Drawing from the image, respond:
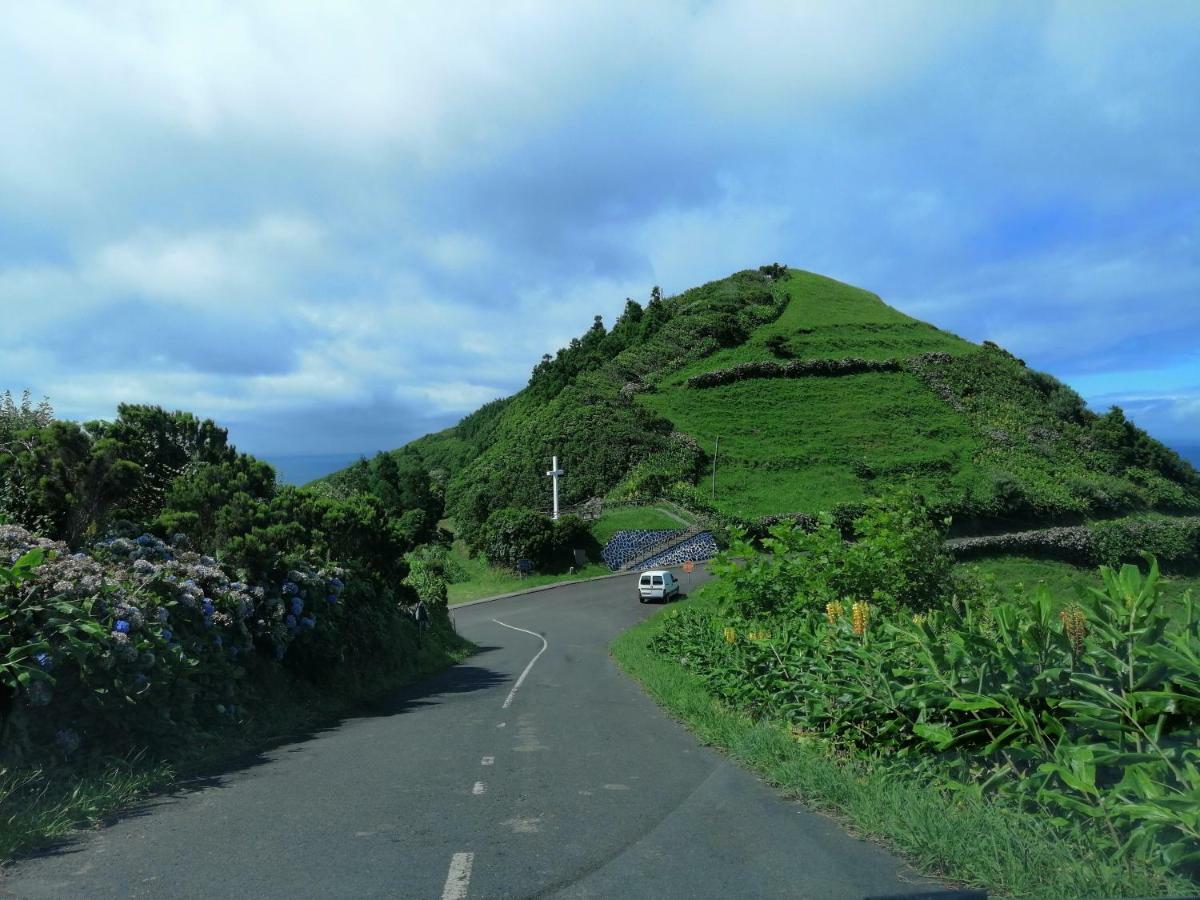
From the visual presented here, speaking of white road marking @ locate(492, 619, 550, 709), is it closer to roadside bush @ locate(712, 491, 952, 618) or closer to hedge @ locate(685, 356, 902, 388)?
roadside bush @ locate(712, 491, 952, 618)

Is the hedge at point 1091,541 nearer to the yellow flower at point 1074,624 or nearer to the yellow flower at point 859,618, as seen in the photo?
the yellow flower at point 859,618

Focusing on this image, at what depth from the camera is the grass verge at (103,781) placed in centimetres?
577

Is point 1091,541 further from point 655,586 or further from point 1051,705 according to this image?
point 1051,705

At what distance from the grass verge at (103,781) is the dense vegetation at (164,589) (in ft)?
0.59

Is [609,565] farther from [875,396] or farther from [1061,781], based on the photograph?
[1061,781]

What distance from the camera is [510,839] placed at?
18.4 feet

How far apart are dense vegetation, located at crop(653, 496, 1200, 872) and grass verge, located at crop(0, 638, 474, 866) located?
574cm

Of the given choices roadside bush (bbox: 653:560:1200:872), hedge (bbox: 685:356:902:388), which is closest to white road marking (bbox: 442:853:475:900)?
roadside bush (bbox: 653:560:1200:872)

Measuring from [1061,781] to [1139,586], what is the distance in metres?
1.23

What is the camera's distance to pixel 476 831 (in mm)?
5840

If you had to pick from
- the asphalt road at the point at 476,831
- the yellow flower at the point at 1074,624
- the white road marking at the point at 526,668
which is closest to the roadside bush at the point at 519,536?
the white road marking at the point at 526,668

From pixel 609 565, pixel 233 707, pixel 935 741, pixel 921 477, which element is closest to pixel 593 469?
pixel 609 565

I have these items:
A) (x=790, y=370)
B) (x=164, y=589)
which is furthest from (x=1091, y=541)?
(x=164, y=589)

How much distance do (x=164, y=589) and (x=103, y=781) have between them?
2.79m
